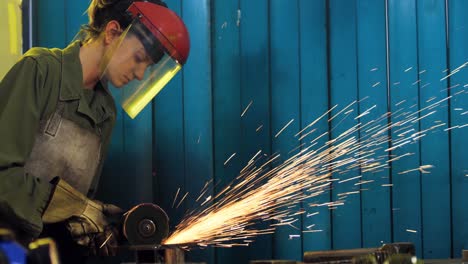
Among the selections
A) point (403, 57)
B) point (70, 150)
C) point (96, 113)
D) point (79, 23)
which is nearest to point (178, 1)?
point (79, 23)

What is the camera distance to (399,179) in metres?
3.71

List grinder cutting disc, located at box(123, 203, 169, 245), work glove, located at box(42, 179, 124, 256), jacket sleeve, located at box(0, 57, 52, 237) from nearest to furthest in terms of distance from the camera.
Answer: jacket sleeve, located at box(0, 57, 52, 237), work glove, located at box(42, 179, 124, 256), grinder cutting disc, located at box(123, 203, 169, 245)

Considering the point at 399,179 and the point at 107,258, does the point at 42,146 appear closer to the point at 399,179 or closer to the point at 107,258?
the point at 107,258

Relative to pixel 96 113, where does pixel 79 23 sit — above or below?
above

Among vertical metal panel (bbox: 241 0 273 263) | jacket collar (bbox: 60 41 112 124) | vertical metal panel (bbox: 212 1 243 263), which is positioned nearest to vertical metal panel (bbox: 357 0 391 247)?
vertical metal panel (bbox: 241 0 273 263)

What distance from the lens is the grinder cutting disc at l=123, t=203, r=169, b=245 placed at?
321cm

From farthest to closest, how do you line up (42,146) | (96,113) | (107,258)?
(107,258)
(96,113)
(42,146)

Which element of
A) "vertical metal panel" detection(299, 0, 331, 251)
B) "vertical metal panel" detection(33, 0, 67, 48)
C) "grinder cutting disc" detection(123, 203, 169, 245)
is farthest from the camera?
"vertical metal panel" detection(299, 0, 331, 251)

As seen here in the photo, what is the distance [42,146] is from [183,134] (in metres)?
0.80

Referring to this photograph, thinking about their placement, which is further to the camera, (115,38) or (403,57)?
(403,57)

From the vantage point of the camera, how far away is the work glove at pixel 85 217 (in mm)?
3086

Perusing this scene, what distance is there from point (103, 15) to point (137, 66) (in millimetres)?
293

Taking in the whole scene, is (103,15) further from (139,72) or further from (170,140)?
(170,140)

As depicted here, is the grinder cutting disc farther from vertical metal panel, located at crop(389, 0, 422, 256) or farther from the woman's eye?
vertical metal panel, located at crop(389, 0, 422, 256)
